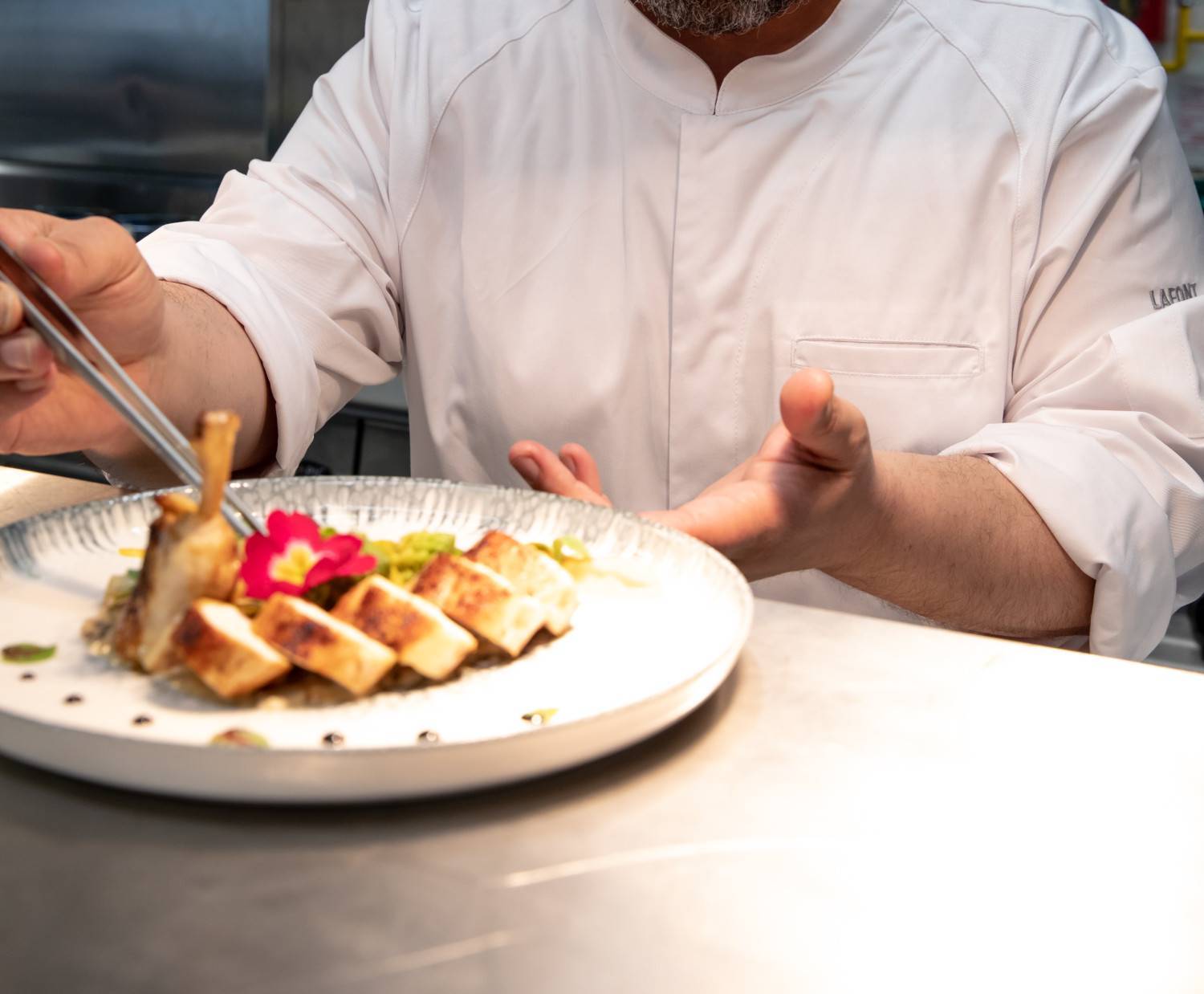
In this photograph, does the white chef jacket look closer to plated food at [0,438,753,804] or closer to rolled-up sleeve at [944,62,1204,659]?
rolled-up sleeve at [944,62,1204,659]

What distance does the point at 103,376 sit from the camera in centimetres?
78

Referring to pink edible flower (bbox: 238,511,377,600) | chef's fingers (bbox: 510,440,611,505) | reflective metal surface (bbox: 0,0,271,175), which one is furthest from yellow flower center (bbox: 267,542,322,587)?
reflective metal surface (bbox: 0,0,271,175)

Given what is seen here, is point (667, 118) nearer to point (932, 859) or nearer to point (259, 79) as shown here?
point (932, 859)

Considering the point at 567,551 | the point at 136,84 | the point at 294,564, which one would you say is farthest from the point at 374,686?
the point at 136,84

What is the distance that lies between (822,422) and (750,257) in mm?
639

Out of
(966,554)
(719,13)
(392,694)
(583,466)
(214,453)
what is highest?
(719,13)

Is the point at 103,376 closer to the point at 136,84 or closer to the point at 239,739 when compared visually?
the point at 239,739

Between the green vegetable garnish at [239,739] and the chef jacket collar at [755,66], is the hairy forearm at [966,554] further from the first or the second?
the green vegetable garnish at [239,739]

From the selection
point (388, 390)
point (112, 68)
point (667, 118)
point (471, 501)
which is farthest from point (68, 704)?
point (112, 68)

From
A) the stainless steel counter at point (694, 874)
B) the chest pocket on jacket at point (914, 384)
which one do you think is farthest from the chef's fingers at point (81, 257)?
the chest pocket on jacket at point (914, 384)

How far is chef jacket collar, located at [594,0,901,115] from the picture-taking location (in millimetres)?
1511

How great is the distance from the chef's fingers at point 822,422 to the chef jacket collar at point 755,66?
66cm

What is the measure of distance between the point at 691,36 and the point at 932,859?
1.24 metres

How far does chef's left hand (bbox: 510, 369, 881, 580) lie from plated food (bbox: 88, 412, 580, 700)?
246 millimetres
